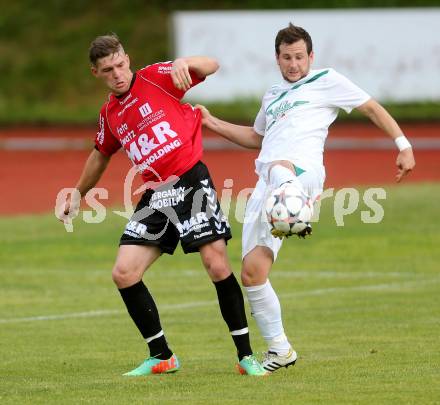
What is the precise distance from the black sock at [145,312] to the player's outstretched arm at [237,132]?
4.35 ft

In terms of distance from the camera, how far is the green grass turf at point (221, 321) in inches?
323

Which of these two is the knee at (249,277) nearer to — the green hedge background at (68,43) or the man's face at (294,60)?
the man's face at (294,60)

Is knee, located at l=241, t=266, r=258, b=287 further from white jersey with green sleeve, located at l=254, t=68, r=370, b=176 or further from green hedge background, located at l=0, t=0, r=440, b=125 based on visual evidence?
green hedge background, located at l=0, t=0, r=440, b=125

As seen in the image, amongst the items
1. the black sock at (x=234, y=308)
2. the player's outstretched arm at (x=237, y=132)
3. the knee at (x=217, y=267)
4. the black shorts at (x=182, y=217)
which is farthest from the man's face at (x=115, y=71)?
the black sock at (x=234, y=308)

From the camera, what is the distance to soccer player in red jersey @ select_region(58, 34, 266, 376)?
29.4 ft

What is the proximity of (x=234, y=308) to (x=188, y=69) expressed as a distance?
5.67 feet

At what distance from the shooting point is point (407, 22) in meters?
38.0

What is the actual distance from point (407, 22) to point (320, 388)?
31.1 m

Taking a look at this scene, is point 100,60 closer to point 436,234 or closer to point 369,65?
point 436,234

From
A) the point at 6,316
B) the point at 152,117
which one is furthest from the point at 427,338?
the point at 6,316

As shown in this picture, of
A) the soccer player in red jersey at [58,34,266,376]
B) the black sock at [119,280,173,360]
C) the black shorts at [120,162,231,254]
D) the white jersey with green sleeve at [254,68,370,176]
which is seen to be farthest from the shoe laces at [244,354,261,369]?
the white jersey with green sleeve at [254,68,370,176]

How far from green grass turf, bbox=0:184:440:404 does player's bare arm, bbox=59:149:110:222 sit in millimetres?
1216

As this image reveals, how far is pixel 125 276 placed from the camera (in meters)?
9.06

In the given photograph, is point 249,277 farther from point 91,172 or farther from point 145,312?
→ point 91,172
